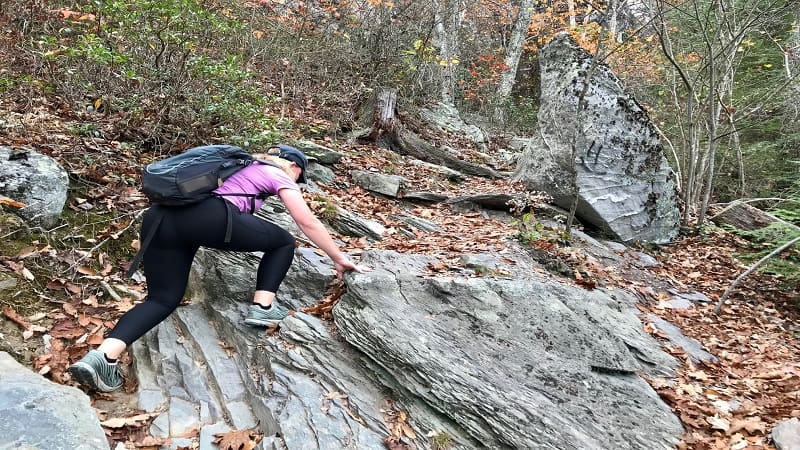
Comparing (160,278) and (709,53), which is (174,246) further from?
(709,53)

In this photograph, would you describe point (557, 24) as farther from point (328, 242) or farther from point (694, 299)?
point (328, 242)

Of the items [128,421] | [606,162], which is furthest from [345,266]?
[606,162]

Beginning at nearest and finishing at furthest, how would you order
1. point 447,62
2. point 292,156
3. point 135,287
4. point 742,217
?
1. point 292,156
2. point 135,287
3. point 742,217
4. point 447,62

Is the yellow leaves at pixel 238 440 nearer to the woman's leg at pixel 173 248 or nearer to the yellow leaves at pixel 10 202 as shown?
the woman's leg at pixel 173 248

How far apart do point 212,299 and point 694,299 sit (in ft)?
20.5

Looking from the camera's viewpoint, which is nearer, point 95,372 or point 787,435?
point 95,372

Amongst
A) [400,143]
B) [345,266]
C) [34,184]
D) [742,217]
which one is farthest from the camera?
[400,143]

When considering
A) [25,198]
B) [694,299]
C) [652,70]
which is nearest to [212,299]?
[25,198]

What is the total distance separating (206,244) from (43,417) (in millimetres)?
1258

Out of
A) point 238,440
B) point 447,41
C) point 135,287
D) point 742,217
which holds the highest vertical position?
point 447,41

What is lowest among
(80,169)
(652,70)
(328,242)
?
(80,169)

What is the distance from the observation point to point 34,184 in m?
4.48

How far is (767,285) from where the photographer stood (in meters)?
7.62

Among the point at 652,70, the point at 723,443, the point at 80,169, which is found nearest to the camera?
the point at 723,443
